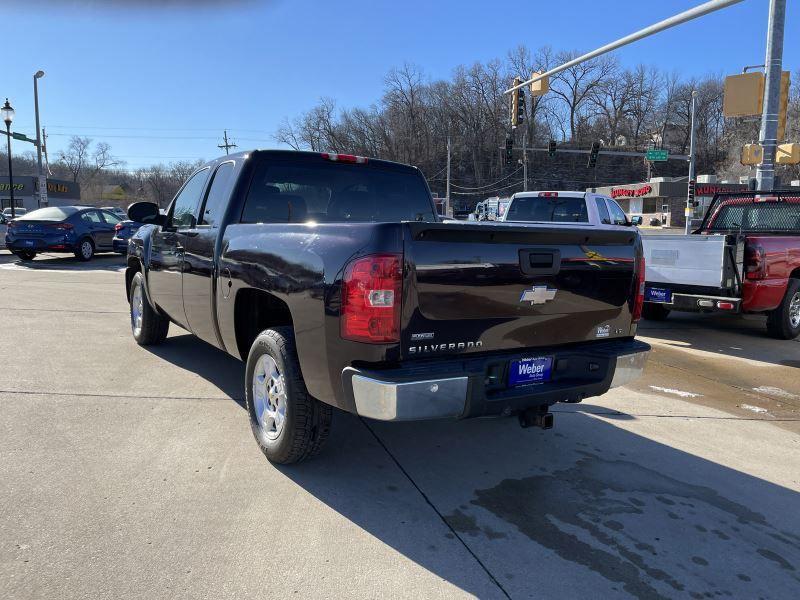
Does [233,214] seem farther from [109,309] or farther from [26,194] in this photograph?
[26,194]

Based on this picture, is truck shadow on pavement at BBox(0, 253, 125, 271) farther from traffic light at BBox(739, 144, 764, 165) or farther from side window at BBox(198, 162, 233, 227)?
traffic light at BBox(739, 144, 764, 165)

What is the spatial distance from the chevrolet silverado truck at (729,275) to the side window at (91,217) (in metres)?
15.1

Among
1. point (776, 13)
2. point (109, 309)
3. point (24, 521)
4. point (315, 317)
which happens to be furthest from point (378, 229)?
point (776, 13)

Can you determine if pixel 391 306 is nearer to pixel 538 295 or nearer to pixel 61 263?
pixel 538 295

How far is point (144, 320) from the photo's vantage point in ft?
21.0

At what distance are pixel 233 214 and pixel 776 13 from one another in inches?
490

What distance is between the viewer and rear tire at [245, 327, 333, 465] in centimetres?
337

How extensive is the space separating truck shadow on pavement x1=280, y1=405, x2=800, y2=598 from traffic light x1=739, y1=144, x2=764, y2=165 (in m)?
11.2

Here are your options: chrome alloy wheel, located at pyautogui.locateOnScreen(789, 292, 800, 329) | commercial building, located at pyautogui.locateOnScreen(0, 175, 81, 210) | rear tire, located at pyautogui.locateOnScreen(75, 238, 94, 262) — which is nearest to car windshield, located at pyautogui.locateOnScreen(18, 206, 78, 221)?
rear tire, located at pyautogui.locateOnScreen(75, 238, 94, 262)

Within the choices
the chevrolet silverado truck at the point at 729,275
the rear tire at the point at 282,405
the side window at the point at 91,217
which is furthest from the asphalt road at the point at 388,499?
the side window at the point at 91,217

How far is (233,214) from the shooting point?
168 inches

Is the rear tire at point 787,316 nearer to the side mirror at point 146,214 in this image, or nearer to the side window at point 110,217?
the side mirror at point 146,214

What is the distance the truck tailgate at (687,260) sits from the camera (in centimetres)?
735

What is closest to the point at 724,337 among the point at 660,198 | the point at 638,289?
the point at 638,289
